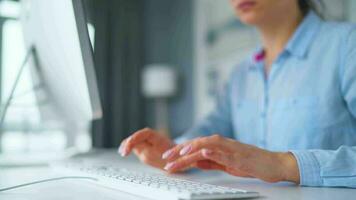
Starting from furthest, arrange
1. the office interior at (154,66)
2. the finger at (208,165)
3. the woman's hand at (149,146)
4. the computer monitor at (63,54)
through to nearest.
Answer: the office interior at (154,66) → the woman's hand at (149,146) → the finger at (208,165) → the computer monitor at (63,54)

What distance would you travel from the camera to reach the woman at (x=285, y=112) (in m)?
0.76

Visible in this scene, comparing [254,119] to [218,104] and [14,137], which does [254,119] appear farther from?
[14,137]

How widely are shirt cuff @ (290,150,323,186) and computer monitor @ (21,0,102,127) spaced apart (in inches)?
16.2

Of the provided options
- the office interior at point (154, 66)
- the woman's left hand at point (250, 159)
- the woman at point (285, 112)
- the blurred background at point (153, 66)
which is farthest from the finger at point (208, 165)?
the blurred background at point (153, 66)

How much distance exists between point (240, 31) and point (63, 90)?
203cm

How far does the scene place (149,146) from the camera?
3.52 feet

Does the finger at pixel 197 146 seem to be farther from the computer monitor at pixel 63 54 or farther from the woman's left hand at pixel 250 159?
the computer monitor at pixel 63 54

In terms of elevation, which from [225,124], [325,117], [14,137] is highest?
[325,117]

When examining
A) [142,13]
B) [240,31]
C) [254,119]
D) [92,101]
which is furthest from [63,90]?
[142,13]

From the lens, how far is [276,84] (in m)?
1.29

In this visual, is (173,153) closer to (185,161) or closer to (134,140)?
(185,161)

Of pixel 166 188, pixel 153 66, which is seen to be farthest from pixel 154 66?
pixel 166 188

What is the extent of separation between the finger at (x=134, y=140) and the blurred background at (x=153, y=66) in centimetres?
205

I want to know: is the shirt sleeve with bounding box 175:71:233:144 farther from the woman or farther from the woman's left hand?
the woman's left hand
